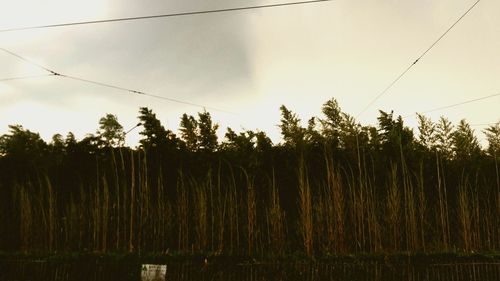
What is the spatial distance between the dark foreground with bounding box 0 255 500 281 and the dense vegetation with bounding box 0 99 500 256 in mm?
1216

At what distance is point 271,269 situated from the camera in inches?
289

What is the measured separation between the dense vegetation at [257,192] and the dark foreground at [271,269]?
3.99ft

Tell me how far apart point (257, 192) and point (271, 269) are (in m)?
4.75

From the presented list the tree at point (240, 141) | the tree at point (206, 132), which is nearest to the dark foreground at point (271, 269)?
the tree at point (240, 141)

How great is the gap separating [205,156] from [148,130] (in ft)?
12.0

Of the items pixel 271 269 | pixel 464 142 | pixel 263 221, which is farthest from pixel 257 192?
pixel 464 142

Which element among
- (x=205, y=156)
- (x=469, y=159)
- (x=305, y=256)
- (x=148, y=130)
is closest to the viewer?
(x=305, y=256)

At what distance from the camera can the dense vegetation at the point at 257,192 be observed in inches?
369

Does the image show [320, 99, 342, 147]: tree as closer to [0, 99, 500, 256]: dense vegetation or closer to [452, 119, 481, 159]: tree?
[0, 99, 500, 256]: dense vegetation


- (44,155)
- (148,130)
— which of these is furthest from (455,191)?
(44,155)

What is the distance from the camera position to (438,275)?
7.48 m

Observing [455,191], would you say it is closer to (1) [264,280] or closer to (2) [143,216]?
(1) [264,280]

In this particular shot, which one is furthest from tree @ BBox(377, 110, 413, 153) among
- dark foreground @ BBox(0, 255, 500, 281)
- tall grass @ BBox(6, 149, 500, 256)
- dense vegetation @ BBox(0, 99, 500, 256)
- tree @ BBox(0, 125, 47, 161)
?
tree @ BBox(0, 125, 47, 161)

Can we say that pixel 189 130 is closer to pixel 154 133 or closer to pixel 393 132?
pixel 154 133
